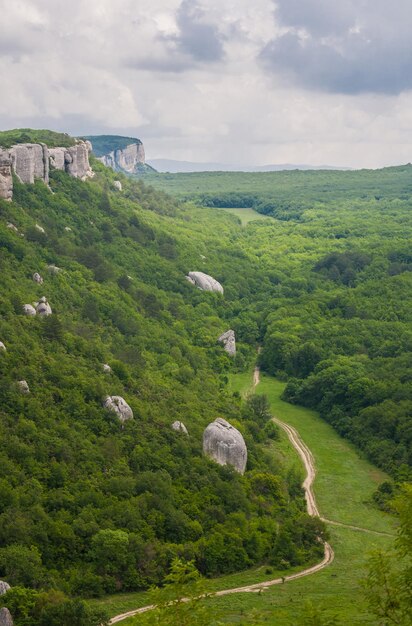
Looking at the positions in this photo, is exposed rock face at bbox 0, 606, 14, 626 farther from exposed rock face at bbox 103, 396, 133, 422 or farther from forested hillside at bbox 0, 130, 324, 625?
exposed rock face at bbox 103, 396, 133, 422

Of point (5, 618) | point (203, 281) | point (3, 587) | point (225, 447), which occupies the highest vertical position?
point (203, 281)

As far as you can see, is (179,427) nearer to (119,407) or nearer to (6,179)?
(119,407)

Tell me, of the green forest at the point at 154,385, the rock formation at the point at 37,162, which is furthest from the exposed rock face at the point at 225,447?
the rock formation at the point at 37,162

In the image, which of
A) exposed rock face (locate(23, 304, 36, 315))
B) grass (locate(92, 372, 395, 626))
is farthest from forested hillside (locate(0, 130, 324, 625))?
grass (locate(92, 372, 395, 626))

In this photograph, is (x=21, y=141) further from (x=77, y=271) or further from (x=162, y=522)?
(x=162, y=522)

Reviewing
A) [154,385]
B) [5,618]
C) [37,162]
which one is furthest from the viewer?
[37,162]

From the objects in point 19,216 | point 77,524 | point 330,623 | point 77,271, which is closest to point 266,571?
point 77,524

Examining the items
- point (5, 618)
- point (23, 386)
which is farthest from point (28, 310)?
point (5, 618)

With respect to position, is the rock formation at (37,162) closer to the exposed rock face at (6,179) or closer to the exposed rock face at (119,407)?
the exposed rock face at (6,179)
